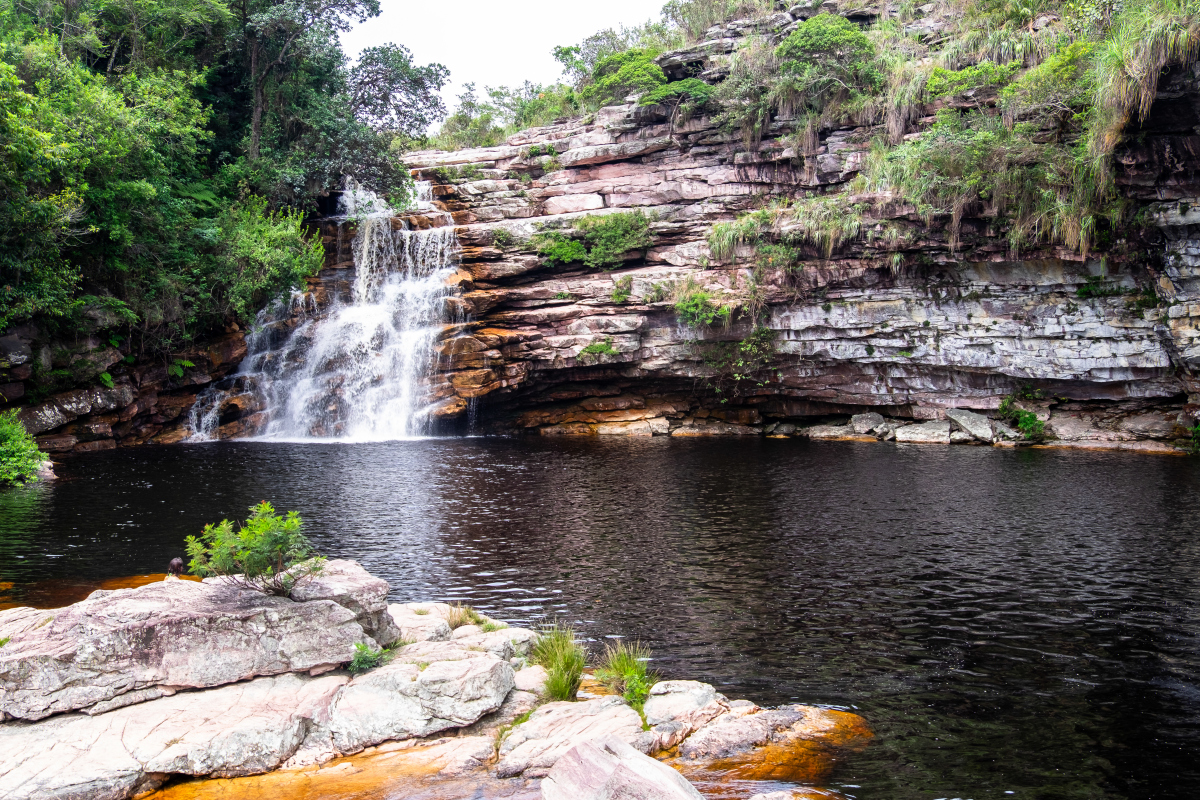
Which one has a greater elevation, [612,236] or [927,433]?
[612,236]

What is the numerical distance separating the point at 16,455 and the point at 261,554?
16485mm

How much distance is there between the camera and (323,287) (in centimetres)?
3266

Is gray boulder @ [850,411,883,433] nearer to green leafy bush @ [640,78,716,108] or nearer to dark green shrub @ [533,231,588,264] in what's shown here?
dark green shrub @ [533,231,588,264]

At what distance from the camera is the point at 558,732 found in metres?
6.79

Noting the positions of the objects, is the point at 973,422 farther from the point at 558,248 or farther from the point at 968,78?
the point at 558,248

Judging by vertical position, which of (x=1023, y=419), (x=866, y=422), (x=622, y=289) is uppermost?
(x=622, y=289)

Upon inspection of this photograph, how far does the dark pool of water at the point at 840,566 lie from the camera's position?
718 cm

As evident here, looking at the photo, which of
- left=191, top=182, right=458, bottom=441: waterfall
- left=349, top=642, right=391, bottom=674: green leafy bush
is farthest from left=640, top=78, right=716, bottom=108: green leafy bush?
left=349, top=642, right=391, bottom=674: green leafy bush

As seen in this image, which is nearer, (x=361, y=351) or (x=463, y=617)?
(x=463, y=617)

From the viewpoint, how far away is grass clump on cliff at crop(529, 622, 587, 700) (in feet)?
24.8

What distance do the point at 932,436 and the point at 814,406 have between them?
5320 millimetres

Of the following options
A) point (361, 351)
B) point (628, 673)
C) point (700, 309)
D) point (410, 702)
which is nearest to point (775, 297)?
point (700, 309)

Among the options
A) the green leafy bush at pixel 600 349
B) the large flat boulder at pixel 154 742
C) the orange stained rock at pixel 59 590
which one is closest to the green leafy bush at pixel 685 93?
the green leafy bush at pixel 600 349

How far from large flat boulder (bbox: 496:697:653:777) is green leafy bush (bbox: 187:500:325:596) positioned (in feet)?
9.99
